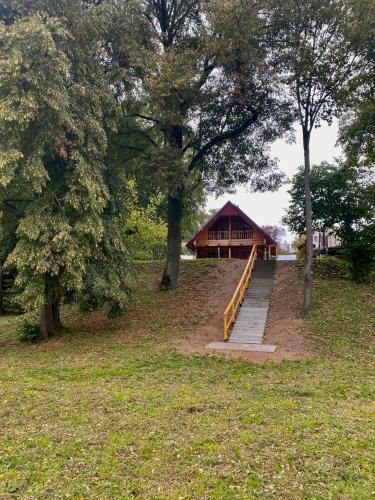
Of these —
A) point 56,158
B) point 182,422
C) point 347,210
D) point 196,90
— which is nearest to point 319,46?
point 196,90

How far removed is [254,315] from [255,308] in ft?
2.17

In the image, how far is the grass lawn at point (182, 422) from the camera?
4.13 m

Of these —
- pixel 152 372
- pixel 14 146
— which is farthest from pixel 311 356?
pixel 14 146

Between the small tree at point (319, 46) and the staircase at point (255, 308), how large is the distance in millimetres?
1815

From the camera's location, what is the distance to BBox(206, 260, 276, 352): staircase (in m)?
11.4

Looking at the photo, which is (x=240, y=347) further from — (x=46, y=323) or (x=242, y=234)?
(x=242, y=234)

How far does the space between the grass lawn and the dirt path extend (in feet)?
1.93

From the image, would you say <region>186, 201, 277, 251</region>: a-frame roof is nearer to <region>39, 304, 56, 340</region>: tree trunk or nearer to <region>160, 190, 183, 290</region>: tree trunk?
<region>160, 190, 183, 290</region>: tree trunk

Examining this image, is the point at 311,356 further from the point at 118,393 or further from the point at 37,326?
the point at 37,326

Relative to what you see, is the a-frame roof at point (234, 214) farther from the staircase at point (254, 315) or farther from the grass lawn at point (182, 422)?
the grass lawn at point (182, 422)

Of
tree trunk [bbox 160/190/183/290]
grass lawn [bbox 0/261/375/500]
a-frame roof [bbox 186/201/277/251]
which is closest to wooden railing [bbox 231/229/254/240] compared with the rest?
a-frame roof [bbox 186/201/277/251]

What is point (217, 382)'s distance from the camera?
8180 mm

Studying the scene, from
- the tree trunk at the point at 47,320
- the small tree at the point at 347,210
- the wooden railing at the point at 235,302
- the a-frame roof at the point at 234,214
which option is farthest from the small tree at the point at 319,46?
the a-frame roof at the point at 234,214

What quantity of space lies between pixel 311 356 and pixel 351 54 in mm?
9745
